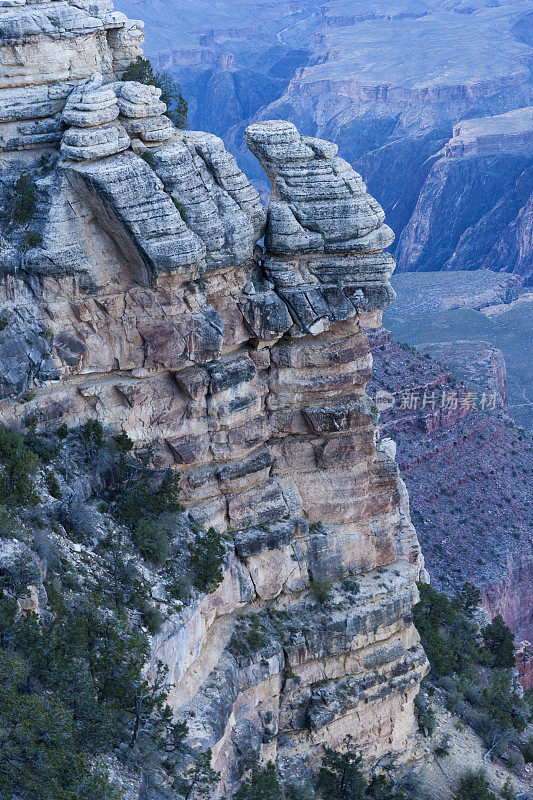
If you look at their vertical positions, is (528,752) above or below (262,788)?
below

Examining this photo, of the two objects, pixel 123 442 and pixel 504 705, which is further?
pixel 504 705

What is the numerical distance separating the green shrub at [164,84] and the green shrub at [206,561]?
17.2 metres

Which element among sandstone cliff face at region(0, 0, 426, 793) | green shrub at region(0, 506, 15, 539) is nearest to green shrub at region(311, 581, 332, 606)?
sandstone cliff face at region(0, 0, 426, 793)

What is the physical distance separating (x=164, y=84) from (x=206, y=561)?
67.2ft

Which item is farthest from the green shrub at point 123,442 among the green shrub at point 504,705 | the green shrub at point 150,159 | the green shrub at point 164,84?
the green shrub at point 504,705

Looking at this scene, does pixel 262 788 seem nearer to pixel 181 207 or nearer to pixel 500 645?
pixel 181 207

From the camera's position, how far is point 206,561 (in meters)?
42.2

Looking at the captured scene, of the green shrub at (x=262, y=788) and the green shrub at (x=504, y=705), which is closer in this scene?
the green shrub at (x=262, y=788)

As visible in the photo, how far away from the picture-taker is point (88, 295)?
133ft

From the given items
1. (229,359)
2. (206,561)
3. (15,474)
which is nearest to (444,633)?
(206,561)

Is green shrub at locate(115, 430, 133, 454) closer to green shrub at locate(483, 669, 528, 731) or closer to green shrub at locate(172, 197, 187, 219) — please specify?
green shrub at locate(172, 197, 187, 219)

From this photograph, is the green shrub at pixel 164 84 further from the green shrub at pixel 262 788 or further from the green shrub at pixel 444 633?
the green shrub at pixel 444 633

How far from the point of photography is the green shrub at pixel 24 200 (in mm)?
39438

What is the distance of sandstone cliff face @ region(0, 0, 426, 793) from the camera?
3962 cm
